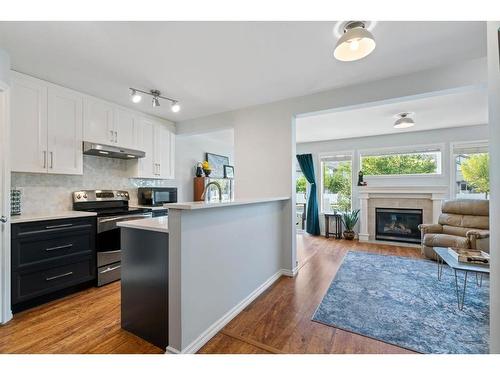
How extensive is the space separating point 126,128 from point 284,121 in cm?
234

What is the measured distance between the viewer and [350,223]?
5.35 m

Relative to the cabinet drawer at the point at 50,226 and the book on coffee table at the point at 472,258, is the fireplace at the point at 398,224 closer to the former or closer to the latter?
the book on coffee table at the point at 472,258

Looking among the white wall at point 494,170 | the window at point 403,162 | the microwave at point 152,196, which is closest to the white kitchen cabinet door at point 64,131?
the microwave at point 152,196

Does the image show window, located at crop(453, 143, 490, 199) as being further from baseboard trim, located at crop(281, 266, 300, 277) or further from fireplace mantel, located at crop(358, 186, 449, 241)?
baseboard trim, located at crop(281, 266, 300, 277)

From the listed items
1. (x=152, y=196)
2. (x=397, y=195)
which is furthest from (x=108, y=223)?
(x=397, y=195)

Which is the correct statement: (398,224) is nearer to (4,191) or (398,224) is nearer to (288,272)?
(288,272)

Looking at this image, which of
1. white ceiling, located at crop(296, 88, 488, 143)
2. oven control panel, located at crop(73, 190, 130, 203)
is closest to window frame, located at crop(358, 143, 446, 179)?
white ceiling, located at crop(296, 88, 488, 143)

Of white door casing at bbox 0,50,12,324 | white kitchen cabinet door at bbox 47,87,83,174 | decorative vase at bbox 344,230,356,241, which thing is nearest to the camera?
white door casing at bbox 0,50,12,324

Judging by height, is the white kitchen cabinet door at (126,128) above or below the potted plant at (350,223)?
above

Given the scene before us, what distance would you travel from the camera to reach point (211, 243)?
178cm

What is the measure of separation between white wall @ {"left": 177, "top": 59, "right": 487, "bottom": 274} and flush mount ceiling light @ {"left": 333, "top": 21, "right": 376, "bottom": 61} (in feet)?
3.51

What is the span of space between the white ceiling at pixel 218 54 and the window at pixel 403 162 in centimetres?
326

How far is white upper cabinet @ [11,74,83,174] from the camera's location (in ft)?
7.72

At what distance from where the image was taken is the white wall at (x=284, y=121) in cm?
233
